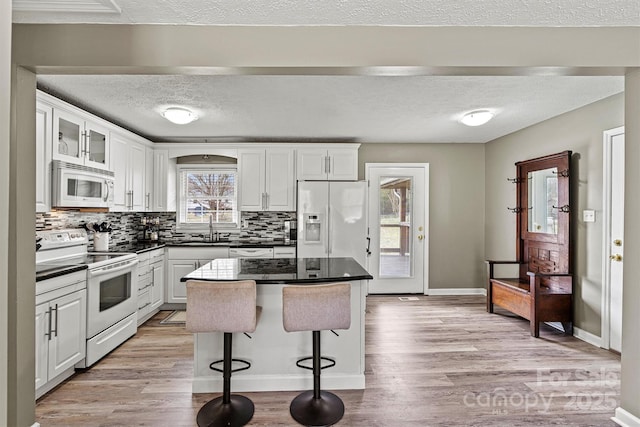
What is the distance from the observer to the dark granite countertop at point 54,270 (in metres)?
2.51

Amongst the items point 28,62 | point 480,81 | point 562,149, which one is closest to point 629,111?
point 480,81

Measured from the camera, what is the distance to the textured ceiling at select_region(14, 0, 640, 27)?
72.7 inches

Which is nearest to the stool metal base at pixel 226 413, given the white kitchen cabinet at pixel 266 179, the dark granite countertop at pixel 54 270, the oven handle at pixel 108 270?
the dark granite countertop at pixel 54 270

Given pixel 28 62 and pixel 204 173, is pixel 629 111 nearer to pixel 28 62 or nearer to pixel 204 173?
pixel 28 62

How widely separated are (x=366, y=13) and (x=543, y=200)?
3.48m

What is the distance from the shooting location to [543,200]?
428 centimetres

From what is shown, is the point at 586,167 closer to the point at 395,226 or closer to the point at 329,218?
the point at 395,226

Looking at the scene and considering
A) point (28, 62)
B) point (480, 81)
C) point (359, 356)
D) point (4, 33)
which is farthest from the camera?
point (480, 81)

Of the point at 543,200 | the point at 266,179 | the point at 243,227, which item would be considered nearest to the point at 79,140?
the point at 266,179

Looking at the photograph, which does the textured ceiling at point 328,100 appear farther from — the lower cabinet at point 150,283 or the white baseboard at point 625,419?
the white baseboard at point 625,419

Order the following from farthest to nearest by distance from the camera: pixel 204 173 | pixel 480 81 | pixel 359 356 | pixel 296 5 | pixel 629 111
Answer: pixel 204 173 → pixel 480 81 → pixel 359 356 → pixel 629 111 → pixel 296 5

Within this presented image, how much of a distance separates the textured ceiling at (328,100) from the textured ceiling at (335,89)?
0.01 m

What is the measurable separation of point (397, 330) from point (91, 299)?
9.77 ft

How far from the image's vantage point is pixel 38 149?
113 inches
